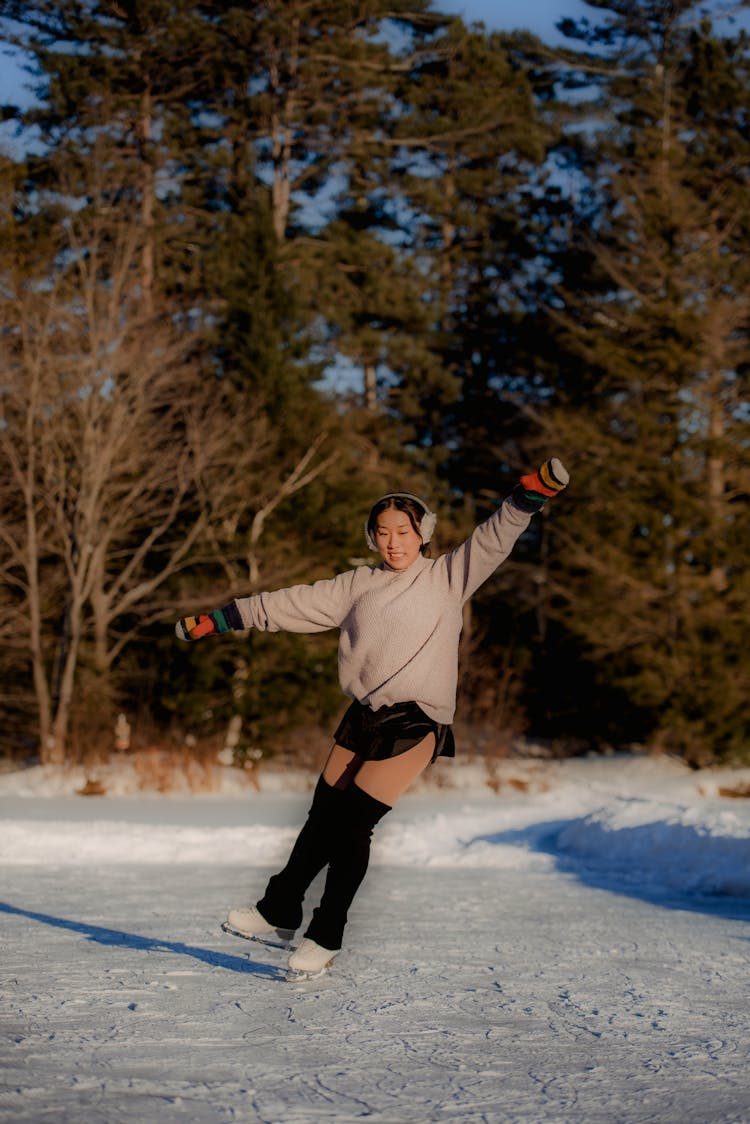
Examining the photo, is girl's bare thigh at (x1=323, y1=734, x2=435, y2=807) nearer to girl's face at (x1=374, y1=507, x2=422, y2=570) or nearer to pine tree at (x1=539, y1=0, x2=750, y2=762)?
girl's face at (x1=374, y1=507, x2=422, y2=570)

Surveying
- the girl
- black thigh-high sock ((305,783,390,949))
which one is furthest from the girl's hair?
black thigh-high sock ((305,783,390,949))

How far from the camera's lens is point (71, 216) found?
71.8ft

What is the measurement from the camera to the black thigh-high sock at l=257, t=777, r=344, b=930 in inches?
181

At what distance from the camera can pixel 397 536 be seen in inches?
180

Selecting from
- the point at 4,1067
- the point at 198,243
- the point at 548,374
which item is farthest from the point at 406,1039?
the point at 548,374

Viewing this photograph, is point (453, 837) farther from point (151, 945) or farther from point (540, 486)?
point (540, 486)

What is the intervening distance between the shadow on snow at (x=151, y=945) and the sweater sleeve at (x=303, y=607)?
1238 mm

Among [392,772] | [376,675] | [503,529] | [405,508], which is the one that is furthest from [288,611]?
[503,529]

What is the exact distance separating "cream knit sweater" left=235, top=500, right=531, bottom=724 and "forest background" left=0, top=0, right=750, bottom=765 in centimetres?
1399

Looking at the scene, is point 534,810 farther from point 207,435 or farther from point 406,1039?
point 207,435

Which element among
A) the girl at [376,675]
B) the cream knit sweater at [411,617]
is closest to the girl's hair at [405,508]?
the girl at [376,675]

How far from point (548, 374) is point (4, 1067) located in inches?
1191

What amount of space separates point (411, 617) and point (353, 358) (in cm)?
2776

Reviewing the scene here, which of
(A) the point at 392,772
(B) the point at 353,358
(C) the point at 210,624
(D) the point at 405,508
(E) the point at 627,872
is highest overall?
(B) the point at 353,358
